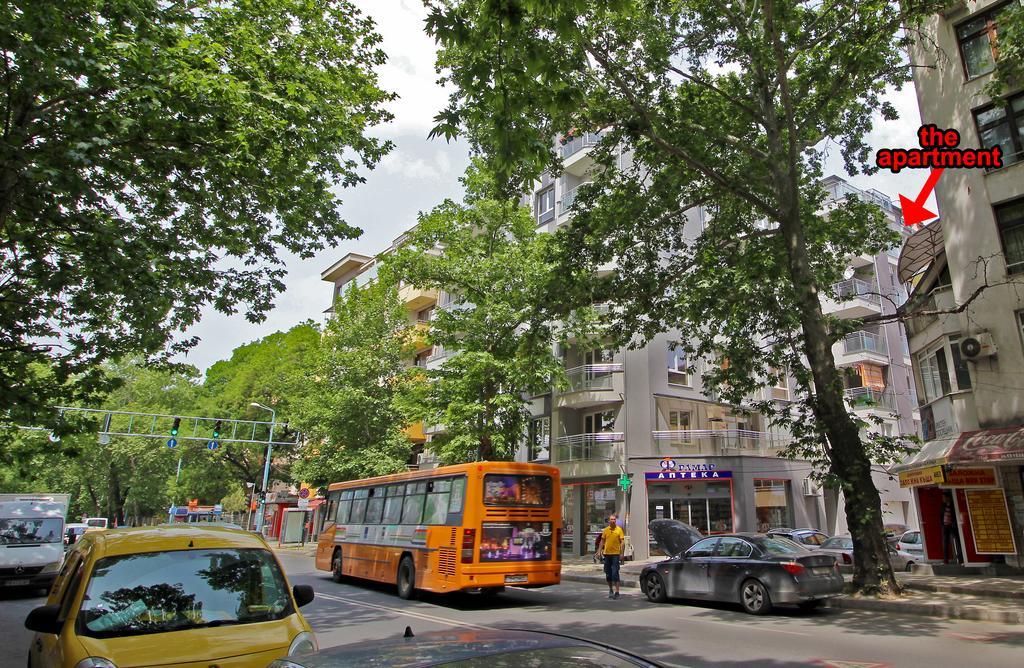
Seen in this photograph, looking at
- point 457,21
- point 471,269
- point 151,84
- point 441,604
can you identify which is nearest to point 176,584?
point 457,21

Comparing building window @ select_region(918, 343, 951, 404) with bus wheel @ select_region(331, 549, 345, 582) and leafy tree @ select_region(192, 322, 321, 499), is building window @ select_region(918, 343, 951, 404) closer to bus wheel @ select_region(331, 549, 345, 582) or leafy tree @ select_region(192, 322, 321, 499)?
bus wheel @ select_region(331, 549, 345, 582)

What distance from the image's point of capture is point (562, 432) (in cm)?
3083

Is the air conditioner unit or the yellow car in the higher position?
the air conditioner unit

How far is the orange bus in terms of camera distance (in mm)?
12953

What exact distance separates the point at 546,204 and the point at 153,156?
26382 mm

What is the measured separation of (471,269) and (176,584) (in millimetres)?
18843

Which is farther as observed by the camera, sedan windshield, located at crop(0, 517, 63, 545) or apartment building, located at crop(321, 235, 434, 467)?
apartment building, located at crop(321, 235, 434, 467)

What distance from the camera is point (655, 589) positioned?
1405 cm

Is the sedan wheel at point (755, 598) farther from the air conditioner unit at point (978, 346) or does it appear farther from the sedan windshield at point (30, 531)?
the sedan windshield at point (30, 531)

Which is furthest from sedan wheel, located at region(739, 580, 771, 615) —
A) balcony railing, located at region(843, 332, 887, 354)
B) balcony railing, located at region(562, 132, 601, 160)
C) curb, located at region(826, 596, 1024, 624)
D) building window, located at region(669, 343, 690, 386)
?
balcony railing, located at region(843, 332, 887, 354)

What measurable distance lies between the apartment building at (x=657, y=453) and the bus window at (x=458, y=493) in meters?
12.8

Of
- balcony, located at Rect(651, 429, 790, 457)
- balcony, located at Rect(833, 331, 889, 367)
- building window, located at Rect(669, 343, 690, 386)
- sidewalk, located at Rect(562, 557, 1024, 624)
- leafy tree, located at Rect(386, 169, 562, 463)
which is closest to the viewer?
sidewalk, located at Rect(562, 557, 1024, 624)

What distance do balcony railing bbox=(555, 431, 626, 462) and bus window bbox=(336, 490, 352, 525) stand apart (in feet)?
42.3

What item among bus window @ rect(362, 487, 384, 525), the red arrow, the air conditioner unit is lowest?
bus window @ rect(362, 487, 384, 525)
